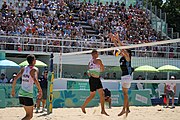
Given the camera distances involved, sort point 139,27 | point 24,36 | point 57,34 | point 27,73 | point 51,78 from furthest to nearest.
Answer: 1. point 139,27
2. point 57,34
3. point 24,36
4. point 51,78
5. point 27,73

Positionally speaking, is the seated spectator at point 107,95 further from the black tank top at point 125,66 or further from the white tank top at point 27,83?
the white tank top at point 27,83

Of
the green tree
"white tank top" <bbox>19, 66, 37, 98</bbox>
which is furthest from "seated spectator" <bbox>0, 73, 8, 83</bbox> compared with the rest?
the green tree

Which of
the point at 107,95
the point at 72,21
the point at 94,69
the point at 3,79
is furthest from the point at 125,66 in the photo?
the point at 72,21

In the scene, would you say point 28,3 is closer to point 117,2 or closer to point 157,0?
point 117,2

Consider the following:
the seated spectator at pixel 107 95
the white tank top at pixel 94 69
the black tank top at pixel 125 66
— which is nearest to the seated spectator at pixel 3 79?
the seated spectator at pixel 107 95

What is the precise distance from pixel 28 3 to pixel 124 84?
16726 millimetres

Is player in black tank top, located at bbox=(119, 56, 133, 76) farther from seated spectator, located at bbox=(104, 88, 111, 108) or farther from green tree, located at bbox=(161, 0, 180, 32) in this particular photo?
green tree, located at bbox=(161, 0, 180, 32)

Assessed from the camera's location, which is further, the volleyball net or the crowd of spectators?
the crowd of spectators

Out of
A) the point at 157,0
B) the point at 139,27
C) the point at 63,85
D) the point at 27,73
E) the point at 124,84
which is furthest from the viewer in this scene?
the point at 157,0

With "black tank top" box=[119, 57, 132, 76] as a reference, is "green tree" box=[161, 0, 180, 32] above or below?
above

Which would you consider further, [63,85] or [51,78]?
[63,85]

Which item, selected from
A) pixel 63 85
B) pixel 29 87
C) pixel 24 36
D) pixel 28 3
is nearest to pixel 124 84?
pixel 29 87

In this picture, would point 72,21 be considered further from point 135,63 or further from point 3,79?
point 3,79

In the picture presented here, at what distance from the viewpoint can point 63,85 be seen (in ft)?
65.0
